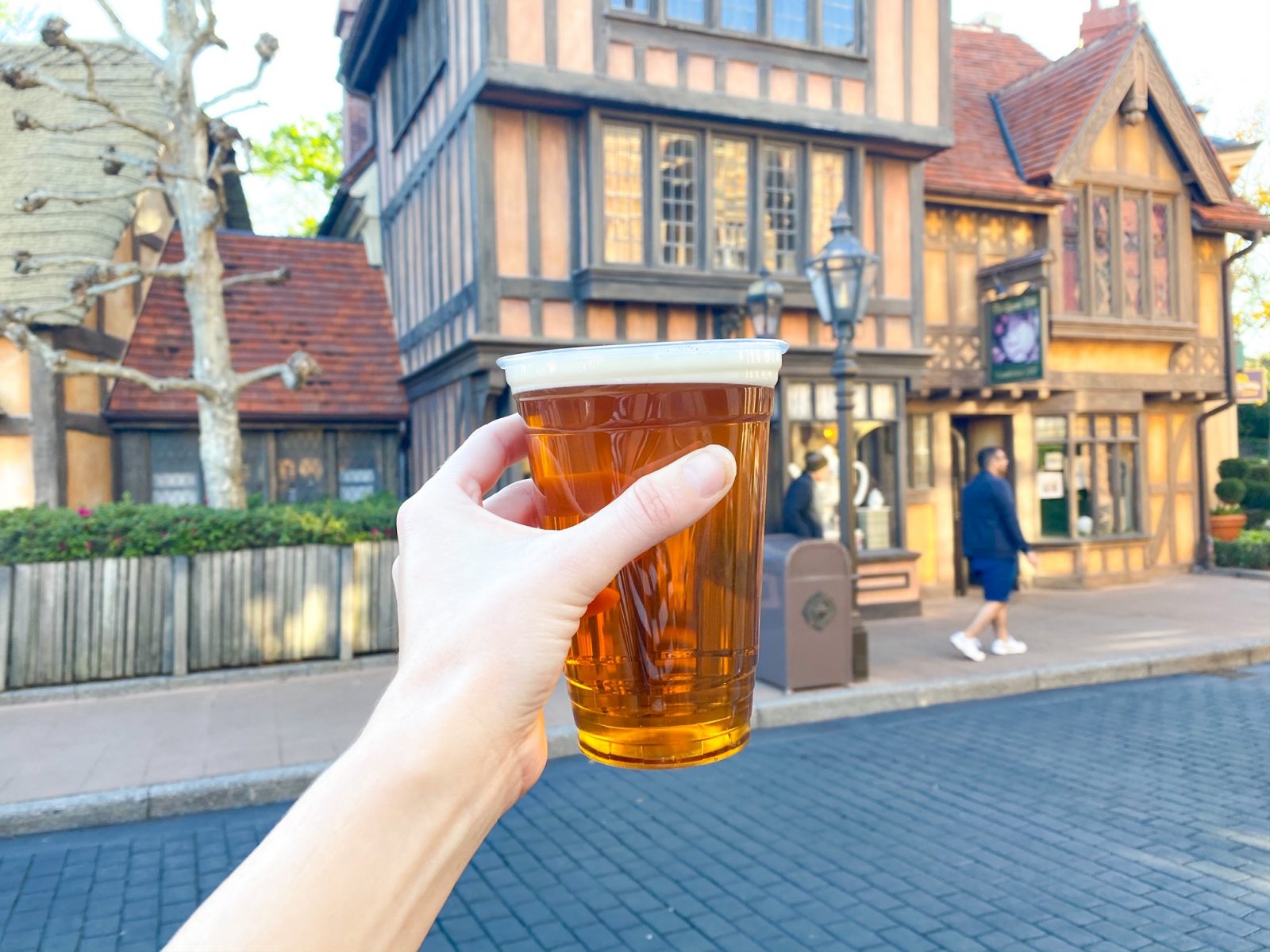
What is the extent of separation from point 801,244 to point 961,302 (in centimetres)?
337

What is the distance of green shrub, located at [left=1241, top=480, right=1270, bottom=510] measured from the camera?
16.6 meters

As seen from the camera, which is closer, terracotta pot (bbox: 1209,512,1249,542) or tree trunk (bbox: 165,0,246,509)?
tree trunk (bbox: 165,0,246,509)

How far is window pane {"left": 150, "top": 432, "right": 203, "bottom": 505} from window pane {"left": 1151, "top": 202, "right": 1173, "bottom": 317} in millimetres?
14567

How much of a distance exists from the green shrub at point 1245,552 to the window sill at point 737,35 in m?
10.3

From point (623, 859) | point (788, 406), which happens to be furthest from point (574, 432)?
point (788, 406)

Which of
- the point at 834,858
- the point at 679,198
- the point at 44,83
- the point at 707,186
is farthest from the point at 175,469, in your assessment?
the point at 834,858

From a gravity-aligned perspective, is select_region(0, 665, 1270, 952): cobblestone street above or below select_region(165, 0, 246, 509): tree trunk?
below

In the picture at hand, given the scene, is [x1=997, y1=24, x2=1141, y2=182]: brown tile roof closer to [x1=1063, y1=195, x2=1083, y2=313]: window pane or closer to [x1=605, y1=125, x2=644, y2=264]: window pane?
[x1=1063, y1=195, x2=1083, y2=313]: window pane

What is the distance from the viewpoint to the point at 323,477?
46.7 feet

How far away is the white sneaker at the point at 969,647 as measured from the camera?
8969 mm

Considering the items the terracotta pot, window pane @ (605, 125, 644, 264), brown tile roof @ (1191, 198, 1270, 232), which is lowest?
the terracotta pot

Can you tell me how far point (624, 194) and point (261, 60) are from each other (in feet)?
12.5

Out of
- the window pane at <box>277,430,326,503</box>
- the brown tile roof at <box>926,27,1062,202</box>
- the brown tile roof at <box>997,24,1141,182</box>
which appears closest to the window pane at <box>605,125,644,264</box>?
the brown tile roof at <box>926,27,1062,202</box>

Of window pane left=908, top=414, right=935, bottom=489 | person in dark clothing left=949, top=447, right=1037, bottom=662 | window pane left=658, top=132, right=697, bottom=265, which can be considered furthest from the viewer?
window pane left=908, top=414, right=935, bottom=489
